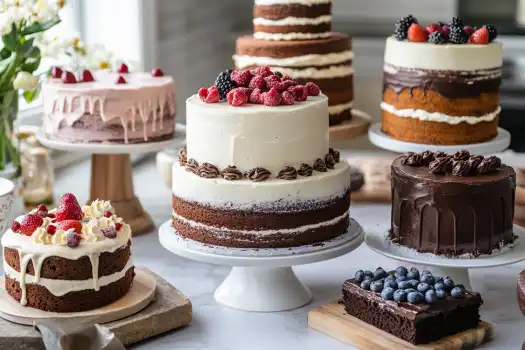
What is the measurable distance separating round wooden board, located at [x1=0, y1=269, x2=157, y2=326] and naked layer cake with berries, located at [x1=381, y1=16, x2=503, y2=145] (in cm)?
95

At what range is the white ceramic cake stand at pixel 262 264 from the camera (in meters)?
1.85

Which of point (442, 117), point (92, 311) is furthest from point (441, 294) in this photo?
point (442, 117)

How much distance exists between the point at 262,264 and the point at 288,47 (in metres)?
0.93

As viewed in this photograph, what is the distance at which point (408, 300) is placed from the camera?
69.0 inches

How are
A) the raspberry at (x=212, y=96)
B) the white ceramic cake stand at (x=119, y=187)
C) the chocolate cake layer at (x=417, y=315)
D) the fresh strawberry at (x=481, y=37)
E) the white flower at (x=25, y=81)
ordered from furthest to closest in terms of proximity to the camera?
the white ceramic cake stand at (x=119, y=187)
the fresh strawberry at (x=481, y=37)
the white flower at (x=25, y=81)
the raspberry at (x=212, y=96)
the chocolate cake layer at (x=417, y=315)

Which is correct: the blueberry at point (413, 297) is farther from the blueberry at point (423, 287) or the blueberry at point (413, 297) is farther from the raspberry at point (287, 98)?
the raspberry at point (287, 98)

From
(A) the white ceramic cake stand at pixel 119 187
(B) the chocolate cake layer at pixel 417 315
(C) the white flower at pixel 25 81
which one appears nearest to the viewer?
(B) the chocolate cake layer at pixel 417 315

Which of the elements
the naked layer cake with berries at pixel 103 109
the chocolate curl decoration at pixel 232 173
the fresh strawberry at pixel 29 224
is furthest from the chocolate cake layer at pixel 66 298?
the naked layer cake with berries at pixel 103 109

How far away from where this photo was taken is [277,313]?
199 centimetres

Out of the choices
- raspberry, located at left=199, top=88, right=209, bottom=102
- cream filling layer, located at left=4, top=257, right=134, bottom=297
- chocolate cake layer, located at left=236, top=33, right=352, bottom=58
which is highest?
chocolate cake layer, located at left=236, top=33, right=352, bottom=58

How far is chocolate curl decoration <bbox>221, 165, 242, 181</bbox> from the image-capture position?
1865 millimetres

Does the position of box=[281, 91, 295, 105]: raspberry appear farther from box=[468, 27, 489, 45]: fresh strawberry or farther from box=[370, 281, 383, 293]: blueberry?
box=[468, 27, 489, 45]: fresh strawberry

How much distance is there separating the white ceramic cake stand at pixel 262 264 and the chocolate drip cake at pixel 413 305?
0.11 metres

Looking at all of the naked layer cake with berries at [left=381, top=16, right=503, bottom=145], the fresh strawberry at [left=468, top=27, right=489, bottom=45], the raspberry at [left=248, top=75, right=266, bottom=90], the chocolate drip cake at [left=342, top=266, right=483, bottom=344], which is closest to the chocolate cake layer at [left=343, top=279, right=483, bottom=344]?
the chocolate drip cake at [left=342, top=266, right=483, bottom=344]
